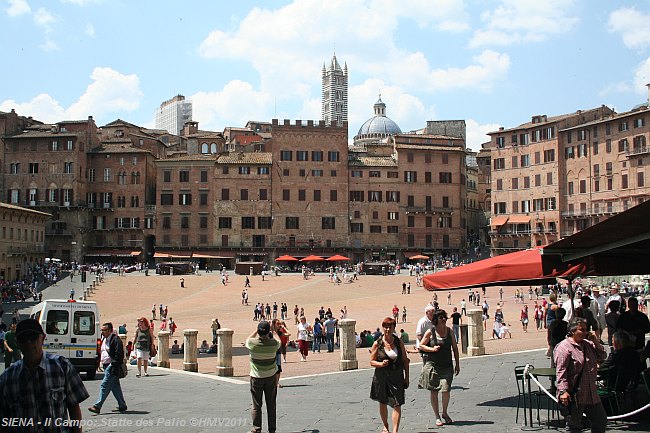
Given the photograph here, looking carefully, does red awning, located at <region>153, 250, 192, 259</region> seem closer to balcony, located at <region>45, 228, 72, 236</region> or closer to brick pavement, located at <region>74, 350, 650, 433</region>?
balcony, located at <region>45, 228, 72, 236</region>

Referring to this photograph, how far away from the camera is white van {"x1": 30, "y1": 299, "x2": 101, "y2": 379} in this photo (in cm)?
1569

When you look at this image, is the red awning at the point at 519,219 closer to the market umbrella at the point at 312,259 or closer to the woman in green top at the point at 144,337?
the market umbrella at the point at 312,259

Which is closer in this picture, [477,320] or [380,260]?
[477,320]

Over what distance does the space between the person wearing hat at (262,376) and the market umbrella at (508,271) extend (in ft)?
9.75

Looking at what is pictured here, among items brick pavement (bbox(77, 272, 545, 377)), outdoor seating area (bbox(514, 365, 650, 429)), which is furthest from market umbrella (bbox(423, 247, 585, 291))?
brick pavement (bbox(77, 272, 545, 377))

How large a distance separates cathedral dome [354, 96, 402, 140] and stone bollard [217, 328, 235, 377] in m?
113

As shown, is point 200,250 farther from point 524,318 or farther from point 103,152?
point 524,318

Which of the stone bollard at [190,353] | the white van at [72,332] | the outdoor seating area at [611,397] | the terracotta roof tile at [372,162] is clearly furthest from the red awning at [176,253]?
the outdoor seating area at [611,397]

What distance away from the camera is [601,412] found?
23.9 ft

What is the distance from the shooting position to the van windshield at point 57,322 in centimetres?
1577

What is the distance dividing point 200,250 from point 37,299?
27.9 metres

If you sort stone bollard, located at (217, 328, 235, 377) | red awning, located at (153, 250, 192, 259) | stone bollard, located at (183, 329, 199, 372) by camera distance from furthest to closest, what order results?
1. red awning, located at (153, 250, 192, 259)
2. stone bollard, located at (183, 329, 199, 372)
3. stone bollard, located at (217, 328, 235, 377)

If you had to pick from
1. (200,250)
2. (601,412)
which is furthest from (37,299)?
(601,412)

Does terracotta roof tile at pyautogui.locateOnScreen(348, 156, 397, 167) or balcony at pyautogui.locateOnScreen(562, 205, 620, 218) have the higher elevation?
terracotta roof tile at pyautogui.locateOnScreen(348, 156, 397, 167)
